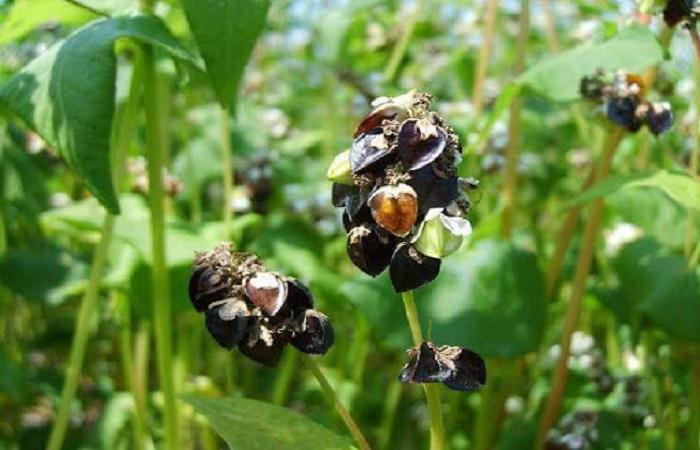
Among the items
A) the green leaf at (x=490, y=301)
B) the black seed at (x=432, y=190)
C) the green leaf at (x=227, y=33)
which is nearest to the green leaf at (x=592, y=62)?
the green leaf at (x=490, y=301)

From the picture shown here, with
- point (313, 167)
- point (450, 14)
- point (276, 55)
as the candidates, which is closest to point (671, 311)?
point (313, 167)

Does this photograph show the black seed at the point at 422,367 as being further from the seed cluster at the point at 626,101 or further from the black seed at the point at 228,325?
the seed cluster at the point at 626,101

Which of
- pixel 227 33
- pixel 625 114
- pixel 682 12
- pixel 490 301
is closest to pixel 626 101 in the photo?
pixel 625 114

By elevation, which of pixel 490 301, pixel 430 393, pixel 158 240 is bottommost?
pixel 490 301

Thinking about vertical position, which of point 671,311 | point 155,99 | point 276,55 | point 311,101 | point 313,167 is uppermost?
point 155,99

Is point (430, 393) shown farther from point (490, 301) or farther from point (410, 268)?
point (490, 301)

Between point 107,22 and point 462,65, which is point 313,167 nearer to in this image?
point 462,65
